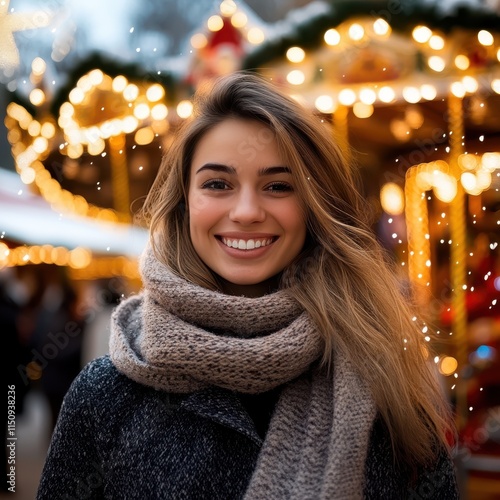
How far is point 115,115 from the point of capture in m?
4.59

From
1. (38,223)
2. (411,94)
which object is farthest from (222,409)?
(38,223)

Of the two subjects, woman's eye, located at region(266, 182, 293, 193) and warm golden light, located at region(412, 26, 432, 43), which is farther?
warm golden light, located at region(412, 26, 432, 43)

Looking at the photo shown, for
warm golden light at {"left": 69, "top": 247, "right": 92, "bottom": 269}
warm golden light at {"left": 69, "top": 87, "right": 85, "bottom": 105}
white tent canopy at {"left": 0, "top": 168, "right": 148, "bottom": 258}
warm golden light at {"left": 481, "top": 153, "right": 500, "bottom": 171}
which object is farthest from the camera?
warm golden light at {"left": 69, "top": 247, "right": 92, "bottom": 269}

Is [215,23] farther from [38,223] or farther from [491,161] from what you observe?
[38,223]

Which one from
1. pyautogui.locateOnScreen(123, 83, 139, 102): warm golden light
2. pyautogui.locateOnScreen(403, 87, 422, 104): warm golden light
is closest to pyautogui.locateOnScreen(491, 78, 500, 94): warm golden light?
pyautogui.locateOnScreen(403, 87, 422, 104): warm golden light

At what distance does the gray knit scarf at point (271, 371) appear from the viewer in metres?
1.46

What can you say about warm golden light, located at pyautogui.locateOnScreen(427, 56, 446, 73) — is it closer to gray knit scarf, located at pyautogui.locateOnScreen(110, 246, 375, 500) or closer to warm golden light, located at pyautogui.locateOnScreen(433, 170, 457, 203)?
warm golden light, located at pyautogui.locateOnScreen(433, 170, 457, 203)

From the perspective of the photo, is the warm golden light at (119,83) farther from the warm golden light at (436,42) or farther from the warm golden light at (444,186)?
the warm golden light at (444,186)

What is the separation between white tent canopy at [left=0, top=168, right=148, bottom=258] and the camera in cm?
717

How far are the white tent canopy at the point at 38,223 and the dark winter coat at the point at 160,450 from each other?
4917mm

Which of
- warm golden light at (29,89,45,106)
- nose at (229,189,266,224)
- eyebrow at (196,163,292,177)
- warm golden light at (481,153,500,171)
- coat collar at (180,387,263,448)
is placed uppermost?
warm golden light at (29,89,45,106)

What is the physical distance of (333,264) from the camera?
171cm

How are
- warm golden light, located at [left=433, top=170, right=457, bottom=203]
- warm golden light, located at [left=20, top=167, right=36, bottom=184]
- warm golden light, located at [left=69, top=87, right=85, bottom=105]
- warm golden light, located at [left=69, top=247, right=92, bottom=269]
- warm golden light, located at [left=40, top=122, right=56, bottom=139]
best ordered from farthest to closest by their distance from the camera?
warm golden light, located at [left=69, top=247, right=92, bottom=269] < warm golden light, located at [left=20, top=167, right=36, bottom=184] < warm golden light, located at [left=40, top=122, right=56, bottom=139] < warm golden light, located at [left=69, top=87, right=85, bottom=105] < warm golden light, located at [left=433, top=170, right=457, bottom=203]

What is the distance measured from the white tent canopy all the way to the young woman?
192 inches
